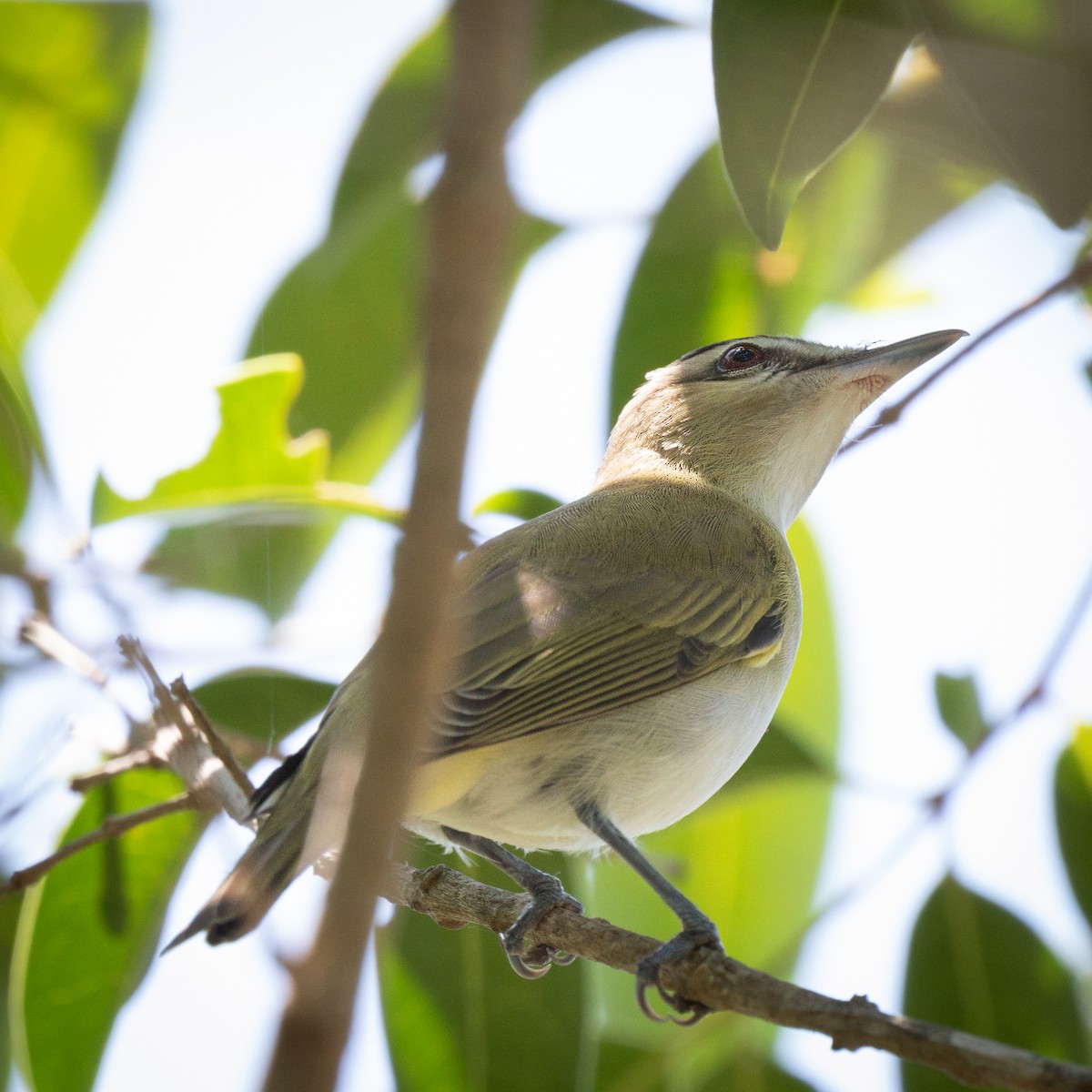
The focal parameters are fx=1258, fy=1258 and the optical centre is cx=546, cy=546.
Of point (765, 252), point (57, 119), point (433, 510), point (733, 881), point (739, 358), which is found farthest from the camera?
point (57, 119)

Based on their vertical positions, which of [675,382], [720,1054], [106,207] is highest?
[106,207]

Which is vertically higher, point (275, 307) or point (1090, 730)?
point (275, 307)

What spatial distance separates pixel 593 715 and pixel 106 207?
2.62 meters

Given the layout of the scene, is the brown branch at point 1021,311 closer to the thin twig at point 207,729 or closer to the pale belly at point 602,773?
the pale belly at point 602,773

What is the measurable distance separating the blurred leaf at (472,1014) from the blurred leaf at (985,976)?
3.02 feet

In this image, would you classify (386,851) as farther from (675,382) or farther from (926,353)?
(675,382)

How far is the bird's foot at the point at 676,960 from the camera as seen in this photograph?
7.38ft

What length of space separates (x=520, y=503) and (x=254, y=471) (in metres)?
0.74

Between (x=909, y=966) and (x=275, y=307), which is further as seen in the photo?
(x=275, y=307)

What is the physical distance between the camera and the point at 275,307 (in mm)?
3883

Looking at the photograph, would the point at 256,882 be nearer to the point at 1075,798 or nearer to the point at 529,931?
the point at 529,931

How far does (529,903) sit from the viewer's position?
271cm

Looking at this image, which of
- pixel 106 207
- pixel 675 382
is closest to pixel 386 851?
pixel 675 382

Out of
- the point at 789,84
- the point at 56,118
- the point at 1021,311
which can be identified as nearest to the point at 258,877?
the point at 789,84
